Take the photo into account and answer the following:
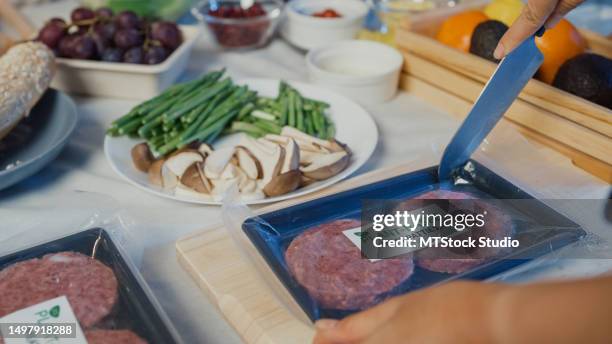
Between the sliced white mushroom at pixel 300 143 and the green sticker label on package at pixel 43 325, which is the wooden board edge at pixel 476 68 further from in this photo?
the green sticker label on package at pixel 43 325

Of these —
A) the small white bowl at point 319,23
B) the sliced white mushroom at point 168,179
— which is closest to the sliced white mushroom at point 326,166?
the sliced white mushroom at point 168,179

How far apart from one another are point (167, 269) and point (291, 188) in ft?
0.74

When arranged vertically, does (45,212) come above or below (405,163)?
below

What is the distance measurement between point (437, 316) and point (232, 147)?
2.18 feet

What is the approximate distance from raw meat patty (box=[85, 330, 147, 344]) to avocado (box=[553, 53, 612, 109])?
816 mm

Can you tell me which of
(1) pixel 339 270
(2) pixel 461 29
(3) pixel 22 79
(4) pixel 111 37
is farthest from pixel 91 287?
(2) pixel 461 29

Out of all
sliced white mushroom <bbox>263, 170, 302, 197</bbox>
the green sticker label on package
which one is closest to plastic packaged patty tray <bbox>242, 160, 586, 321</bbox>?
sliced white mushroom <bbox>263, 170, 302, 197</bbox>

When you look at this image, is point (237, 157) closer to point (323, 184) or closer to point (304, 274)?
point (323, 184)

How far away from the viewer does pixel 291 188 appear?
3.02 ft

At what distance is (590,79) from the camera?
0.99m

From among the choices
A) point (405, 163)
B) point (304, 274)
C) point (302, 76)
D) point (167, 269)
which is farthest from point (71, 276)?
point (302, 76)

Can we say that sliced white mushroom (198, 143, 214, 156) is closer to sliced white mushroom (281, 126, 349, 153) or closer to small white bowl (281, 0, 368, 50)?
sliced white mushroom (281, 126, 349, 153)

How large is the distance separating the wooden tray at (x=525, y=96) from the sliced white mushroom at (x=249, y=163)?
0.47 metres

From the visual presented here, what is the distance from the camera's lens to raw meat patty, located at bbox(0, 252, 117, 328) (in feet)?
2.09
